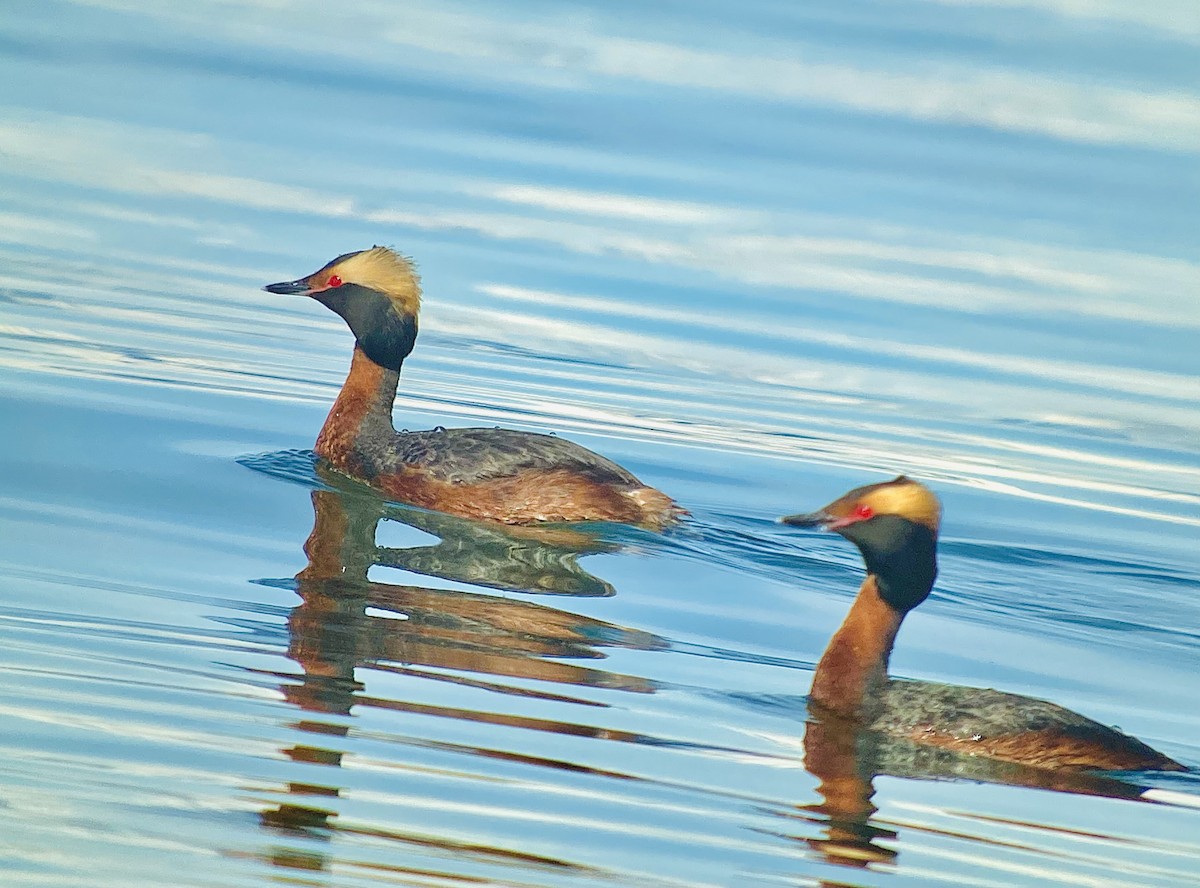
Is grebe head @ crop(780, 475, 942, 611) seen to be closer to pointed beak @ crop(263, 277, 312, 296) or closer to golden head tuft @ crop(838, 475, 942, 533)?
golden head tuft @ crop(838, 475, 942, 533)

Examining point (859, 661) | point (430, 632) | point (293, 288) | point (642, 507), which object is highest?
point (293, 288)

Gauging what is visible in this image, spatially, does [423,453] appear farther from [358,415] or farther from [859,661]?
[859,661]

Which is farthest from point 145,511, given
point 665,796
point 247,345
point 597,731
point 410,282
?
point 247,345

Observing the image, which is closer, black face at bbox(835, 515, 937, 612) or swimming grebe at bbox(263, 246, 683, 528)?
black face at bbox(835, 515, 937, 612)

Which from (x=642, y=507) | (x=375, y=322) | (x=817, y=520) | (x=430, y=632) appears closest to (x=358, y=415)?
(x=375, y=322)

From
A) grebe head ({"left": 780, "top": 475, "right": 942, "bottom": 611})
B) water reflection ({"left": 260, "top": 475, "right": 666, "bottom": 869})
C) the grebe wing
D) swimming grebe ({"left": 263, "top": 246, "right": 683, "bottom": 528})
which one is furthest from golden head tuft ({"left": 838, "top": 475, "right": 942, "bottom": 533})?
the grebe wing

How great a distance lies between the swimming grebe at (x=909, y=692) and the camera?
22.8 ft

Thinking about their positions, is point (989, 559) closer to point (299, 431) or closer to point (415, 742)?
point (299, 431)

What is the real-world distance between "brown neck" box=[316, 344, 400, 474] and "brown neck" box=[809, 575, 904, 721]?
433 cm

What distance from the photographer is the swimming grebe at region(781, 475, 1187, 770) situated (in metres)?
6.94

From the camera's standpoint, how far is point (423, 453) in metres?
10.9

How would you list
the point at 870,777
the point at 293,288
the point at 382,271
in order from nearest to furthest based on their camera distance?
the point at 870,777
the point at 382,271
the point at 293,288

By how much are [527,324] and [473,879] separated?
472 inches

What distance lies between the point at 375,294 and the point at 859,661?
527 centimetres
